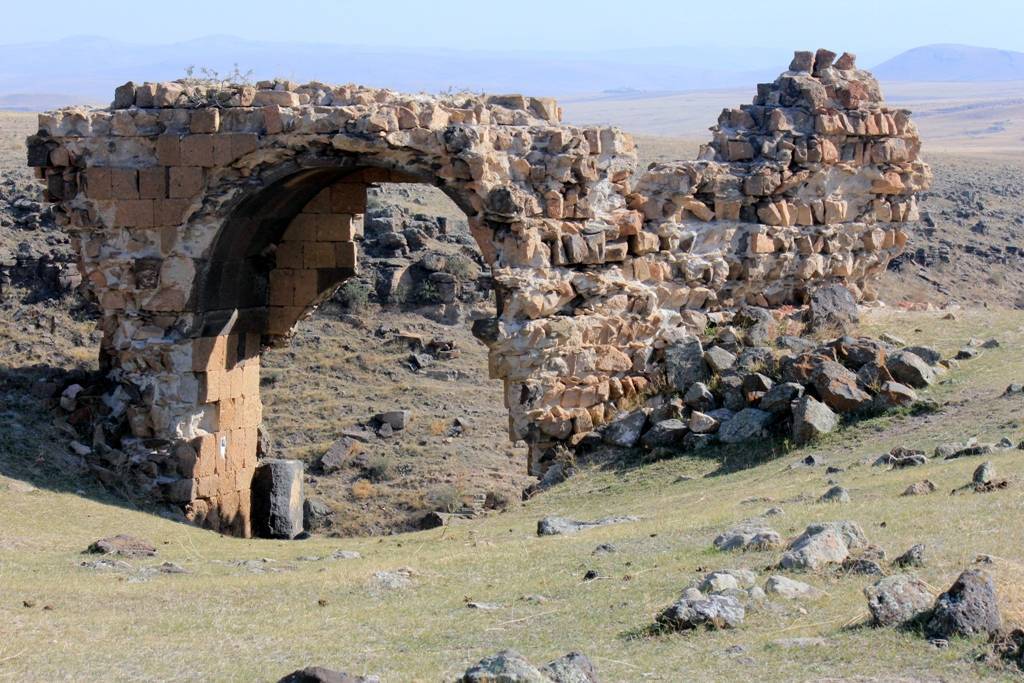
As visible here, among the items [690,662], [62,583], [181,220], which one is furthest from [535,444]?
[690,662]

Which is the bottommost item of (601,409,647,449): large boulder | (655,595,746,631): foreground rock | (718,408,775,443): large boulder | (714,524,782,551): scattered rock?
(601,409,647,449): large boulder

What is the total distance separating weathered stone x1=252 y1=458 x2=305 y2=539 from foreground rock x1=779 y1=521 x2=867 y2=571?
7686mm

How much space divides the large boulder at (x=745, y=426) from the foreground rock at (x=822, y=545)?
449cm

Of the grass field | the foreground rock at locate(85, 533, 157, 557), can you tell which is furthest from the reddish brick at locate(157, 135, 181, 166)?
the foreground rock at locate(85, 533, 157, 557)

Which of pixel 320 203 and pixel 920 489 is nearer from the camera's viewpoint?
pixel 920 489

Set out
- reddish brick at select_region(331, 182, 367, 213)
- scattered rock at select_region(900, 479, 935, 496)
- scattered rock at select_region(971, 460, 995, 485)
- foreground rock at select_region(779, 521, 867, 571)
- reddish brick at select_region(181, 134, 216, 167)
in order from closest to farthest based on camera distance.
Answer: foreground rock at select_region(779, 521, 867, 571), scattered rock at select_region(971, 460, 995, 485), scattered rock at select_region(900, 479, 935, 496), reddish brick at select_region(181, 134, 216, 167), reddish brick at select_region(331, 182, 367, 213)

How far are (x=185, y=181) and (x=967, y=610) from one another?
8854mm

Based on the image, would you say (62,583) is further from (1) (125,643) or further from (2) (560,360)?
(2) (560,360)

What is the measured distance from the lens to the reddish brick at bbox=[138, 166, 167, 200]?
1276 centimetres

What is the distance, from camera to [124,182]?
12789 millimetres

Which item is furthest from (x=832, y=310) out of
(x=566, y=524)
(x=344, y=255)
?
(x=566, y=524)

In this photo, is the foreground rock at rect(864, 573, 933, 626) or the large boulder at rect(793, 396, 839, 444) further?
the large boulder at rect(793, 396, 839, 444)

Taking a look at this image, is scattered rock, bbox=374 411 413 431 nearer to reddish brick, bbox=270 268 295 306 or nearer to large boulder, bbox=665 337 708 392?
reddish brick, bbox=270 268 295 306

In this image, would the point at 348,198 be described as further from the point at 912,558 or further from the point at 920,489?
the point at 912,558
